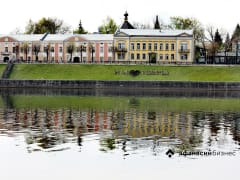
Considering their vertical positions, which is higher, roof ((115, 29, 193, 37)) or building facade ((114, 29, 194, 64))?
roof ((115, 29, 193, 37))

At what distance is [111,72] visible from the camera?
93.4 metres

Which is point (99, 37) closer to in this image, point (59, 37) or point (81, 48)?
point (81, 48)

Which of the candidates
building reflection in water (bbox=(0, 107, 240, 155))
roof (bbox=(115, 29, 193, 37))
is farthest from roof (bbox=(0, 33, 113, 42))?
building reflection in water (bbox=(0, 107, 240, 155))

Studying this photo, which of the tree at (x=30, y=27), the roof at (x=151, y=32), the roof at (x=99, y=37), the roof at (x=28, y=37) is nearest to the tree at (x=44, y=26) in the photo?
the tree at (x=30, y=27)

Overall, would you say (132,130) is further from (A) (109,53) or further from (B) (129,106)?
(A) (109,53)

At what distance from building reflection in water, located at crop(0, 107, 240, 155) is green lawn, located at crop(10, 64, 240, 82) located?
147 ft

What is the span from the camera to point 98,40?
383ft

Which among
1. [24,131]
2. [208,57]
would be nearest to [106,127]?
[24,131]

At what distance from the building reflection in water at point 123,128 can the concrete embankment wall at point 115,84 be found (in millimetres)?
35579

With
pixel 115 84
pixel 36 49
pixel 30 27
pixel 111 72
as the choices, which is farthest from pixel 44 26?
pixel 115 84

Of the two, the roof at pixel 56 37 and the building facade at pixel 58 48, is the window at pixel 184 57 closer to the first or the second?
the building facade at pixel 58 48

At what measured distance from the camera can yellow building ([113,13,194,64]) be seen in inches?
4392

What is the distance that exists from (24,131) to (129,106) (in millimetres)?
19534

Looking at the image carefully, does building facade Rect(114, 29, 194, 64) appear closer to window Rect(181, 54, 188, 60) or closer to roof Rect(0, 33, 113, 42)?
window Rect(181, 54, 188, 60)
